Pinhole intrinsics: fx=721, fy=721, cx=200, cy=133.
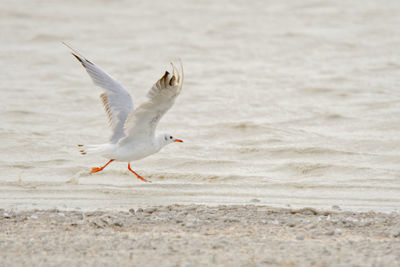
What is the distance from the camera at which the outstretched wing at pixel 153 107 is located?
699 centimetres

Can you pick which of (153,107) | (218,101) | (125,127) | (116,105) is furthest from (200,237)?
(218,101)

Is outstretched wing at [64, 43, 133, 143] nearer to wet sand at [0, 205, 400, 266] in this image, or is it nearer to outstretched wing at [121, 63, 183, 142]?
outstretched wing at [121, 63, 183, 142]

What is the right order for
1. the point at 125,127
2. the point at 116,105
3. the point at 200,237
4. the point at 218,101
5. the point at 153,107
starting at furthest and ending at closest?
the point at 218,101 < the point at 116,105 < the point at 125,127 < the point at 153,107 < the point at 200,237

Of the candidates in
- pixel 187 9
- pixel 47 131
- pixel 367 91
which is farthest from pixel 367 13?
pixel 47 131

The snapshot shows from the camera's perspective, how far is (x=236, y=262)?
5090mm

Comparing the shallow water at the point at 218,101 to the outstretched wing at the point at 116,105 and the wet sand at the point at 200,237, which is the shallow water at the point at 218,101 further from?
the wet sand at the point at 200,237

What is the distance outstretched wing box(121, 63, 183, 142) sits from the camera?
699 cm

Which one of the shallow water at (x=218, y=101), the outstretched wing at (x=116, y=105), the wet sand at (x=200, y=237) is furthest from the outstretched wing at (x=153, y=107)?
the wet sand at (x=200, y=237)

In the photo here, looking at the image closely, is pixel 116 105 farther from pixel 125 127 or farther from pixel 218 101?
pixel 218 101

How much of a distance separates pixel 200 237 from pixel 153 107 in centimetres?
210

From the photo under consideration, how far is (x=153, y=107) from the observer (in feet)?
24.7

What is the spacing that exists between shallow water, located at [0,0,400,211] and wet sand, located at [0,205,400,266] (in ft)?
2.64

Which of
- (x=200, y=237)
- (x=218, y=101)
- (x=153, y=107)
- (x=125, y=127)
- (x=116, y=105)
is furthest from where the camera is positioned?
(x=218, y=101)

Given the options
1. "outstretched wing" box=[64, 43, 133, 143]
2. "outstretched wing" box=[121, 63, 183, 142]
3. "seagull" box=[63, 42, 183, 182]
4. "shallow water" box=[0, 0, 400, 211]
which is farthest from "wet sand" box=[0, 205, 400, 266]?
"outstretched wing" box=[64, 43, 133, 143]
